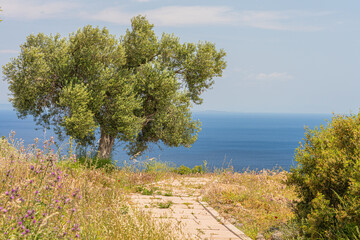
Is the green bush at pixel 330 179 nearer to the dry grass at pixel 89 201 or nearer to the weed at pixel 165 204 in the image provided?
the dry grass at pixel 89 201

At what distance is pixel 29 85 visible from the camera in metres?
15.1

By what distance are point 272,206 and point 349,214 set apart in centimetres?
381

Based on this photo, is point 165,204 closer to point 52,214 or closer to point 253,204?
point 253,204

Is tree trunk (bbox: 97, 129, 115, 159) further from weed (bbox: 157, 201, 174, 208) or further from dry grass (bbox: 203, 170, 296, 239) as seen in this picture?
weed (bbox: 157, 201, 174, 208)

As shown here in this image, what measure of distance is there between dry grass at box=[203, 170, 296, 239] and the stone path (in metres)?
0.37

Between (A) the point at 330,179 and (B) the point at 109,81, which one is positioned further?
(B) the point at 109,81

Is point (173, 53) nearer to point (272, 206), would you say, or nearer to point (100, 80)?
point (100, 80)

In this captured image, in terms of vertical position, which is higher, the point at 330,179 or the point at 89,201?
the point at 330,179

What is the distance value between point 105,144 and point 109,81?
4.59m

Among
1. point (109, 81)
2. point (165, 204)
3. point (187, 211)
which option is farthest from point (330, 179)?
point (109, 81)

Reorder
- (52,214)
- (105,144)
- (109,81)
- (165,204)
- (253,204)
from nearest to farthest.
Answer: (52,214)
(165,204)
(253,204)
(109,81)
(105,144)

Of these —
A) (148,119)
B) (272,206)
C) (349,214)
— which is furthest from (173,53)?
(349,214)

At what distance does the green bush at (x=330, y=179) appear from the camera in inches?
201

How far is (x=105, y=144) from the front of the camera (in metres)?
18.8
